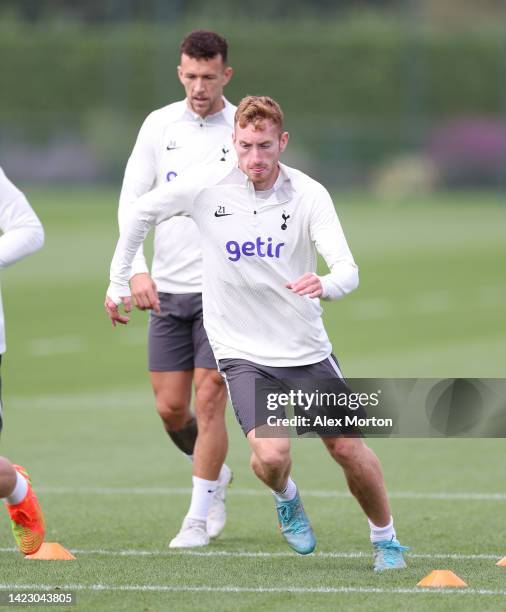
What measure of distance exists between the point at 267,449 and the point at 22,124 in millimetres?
42761

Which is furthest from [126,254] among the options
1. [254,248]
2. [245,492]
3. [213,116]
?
[245,492]

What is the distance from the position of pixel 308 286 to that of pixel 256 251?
24.4 inches

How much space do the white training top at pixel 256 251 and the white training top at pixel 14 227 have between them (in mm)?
555

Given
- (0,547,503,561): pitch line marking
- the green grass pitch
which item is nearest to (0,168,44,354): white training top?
(0,547,503,561): pitch line marking

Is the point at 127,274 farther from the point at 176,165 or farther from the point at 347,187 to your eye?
the point at 347,187

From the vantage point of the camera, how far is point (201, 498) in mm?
8680

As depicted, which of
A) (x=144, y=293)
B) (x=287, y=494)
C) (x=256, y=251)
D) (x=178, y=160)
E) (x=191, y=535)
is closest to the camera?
(x=256, y=251)

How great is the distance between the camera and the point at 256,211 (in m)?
7.42

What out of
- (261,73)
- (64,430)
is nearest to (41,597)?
(64,430)

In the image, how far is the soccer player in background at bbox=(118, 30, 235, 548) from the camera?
873 centimetres

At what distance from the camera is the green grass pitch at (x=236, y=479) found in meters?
7.10

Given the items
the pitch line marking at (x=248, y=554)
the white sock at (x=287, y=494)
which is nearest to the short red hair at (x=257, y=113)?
the white sock at (x=287, y=494)

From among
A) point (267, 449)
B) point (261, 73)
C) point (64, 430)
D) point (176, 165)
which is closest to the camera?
point (267, 449)

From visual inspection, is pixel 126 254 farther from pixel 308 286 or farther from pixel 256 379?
pixel 308 286
